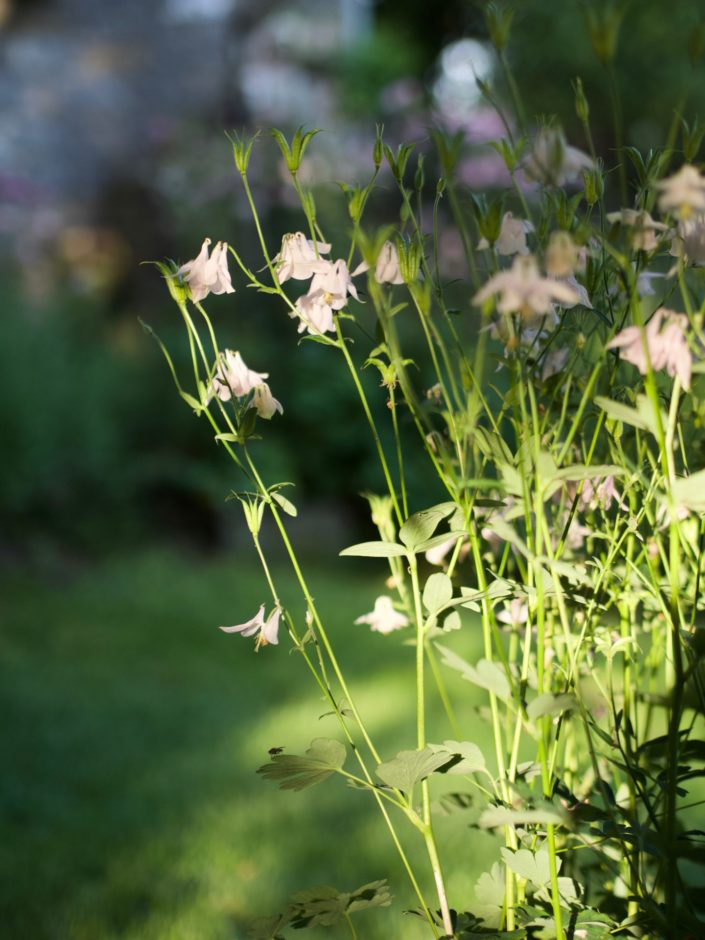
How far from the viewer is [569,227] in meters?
0.74

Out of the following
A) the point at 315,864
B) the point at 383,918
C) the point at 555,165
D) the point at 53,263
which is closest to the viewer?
the point at 555,165

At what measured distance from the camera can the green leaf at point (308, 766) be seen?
0.81 meters

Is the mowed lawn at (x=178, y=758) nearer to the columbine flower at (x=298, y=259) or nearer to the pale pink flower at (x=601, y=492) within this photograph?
the pale pink flower at (x=601, y=492)

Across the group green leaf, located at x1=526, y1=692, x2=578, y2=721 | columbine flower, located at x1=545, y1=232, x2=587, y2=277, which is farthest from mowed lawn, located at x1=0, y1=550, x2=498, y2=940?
columbine flower, located at x1=545, y1=232, x2=587, y2=277

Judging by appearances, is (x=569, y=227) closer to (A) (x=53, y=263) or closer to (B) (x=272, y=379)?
(B) (x=272, y=379)

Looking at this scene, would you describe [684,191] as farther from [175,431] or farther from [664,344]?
[175,431]

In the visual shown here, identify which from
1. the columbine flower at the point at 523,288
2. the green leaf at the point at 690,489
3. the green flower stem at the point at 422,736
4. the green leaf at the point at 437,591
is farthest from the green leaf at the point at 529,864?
the columbine flower at the point at 523,288

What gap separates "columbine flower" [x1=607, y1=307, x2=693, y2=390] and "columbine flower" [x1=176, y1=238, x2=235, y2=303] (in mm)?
318

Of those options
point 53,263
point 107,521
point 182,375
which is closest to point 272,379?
point 182,375

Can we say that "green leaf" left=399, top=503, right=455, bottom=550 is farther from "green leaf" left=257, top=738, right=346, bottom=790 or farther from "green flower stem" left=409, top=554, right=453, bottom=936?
"green leaf" left=257, top=738, right=346, bottom=790

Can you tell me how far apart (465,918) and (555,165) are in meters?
0.61

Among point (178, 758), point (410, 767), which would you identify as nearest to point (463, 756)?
point (410, 767)

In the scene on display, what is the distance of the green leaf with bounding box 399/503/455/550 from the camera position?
813 millimetres

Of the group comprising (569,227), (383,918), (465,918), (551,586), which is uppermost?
(569,227)
